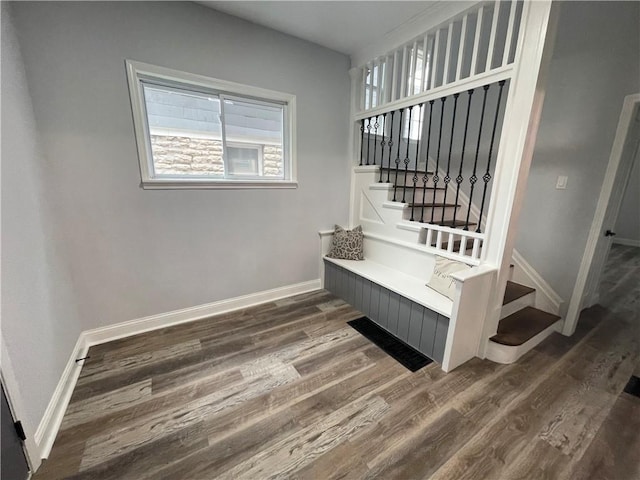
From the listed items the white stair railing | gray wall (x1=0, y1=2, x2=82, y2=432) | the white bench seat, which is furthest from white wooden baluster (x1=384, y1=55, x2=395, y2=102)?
gray wall (x1=0, y1=2, x2=82, y2=432)

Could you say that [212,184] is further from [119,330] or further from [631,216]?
[631,216]

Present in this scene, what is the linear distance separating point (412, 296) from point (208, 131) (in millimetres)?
2271

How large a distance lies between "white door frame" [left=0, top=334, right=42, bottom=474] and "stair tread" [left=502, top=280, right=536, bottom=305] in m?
3.11

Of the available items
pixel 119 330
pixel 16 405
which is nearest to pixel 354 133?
pixel 119 330

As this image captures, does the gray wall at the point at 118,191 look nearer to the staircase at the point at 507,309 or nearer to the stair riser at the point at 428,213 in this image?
the staircase at the point at 507,309

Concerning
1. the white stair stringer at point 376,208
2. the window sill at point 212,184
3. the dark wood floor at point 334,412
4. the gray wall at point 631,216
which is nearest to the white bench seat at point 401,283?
the white stair stringer at point 376,208

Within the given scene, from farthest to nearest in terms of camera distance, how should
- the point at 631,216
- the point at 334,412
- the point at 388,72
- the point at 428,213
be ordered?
1. the point at 631,216
2. the point at 428,213
3. the point at 388,72
4. the point at 334,412

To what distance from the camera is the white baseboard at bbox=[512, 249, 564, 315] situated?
96.5 inches

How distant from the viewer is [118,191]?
197 centimetres

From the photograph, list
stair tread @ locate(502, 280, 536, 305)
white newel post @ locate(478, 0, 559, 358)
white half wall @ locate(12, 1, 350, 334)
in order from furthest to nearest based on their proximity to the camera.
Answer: stair tread @ locate(502, 280, 536, 305) < white half wall @ locate(12, 1, 350, 334) < white newel post @ locate(478, 0, 559, 358)

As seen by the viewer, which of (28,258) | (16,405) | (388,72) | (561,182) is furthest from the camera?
(388,72)

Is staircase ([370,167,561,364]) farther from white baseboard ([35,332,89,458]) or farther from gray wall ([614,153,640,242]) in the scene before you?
gray wall ([614,153,640,242])

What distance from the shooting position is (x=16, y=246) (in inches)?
50.5

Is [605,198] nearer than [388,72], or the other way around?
[605,198]
